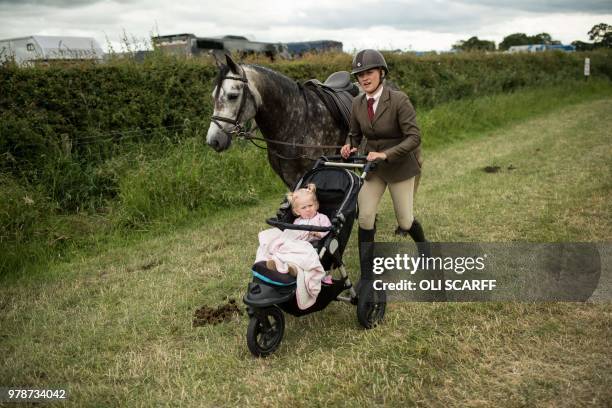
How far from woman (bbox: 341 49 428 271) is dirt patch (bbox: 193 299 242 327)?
140 cm

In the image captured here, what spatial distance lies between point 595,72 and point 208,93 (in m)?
28.4

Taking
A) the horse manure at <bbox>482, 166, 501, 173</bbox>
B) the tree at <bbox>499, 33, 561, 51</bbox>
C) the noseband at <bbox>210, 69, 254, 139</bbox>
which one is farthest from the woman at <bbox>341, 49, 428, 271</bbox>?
the tree at <bbox>499, 33, 561, 51</bbox>

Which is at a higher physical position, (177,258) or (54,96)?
(54,96)

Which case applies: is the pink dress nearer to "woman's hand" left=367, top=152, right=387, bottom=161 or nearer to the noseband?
"woman's hand" left=367, top=152, right=387, bottom=161

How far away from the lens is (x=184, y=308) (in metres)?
5.18

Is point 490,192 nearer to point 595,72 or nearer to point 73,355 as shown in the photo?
point 73,355

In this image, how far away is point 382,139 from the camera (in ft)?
15.6

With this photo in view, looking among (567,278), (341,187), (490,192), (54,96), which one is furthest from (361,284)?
(54,96)

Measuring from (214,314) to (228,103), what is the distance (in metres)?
2.23

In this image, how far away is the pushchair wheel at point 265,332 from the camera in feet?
13.2

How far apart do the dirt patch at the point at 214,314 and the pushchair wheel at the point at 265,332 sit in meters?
0.69

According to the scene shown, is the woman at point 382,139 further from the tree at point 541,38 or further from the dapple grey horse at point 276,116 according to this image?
the tree at point 541,38

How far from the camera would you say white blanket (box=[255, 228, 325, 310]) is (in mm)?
3965

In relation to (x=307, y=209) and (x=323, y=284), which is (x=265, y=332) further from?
Result: (x=307, y=209)
